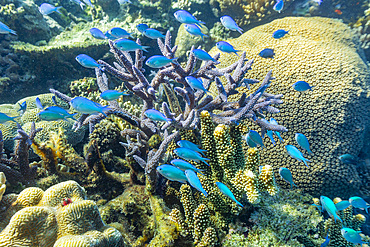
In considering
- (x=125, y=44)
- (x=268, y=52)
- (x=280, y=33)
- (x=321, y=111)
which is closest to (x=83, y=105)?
(x=125, y=44)

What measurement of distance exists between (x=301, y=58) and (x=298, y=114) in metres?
1.39

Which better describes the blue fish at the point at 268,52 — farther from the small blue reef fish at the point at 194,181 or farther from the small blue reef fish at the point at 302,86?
the small blue reef fish at the point at 194,181

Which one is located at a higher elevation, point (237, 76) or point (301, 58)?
point (301, 58)

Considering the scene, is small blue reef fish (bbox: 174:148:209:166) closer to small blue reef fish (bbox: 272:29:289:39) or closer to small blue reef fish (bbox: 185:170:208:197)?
small blue reef fish (bbox: 185:170:208:197)

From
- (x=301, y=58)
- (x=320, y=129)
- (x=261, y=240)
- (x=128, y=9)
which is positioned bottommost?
(x=261, y=240)

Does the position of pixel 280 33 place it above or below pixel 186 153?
above

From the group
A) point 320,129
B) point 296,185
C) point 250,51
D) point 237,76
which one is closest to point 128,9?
point 250,51

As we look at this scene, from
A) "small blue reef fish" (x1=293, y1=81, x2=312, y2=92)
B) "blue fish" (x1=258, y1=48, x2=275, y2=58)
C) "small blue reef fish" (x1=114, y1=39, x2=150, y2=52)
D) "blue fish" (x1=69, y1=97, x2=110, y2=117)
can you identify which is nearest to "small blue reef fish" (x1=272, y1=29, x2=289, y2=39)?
"blue fish" (x1=258, y1=48, x2=275, y2=58)

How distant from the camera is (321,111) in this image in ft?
12.8

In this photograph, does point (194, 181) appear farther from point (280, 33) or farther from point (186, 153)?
point (280, 33)

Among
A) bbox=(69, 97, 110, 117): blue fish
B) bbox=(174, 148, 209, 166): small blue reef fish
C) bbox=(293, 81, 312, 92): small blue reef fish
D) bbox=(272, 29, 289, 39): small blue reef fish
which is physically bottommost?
bbox=(174, 148, 209, 166): small blue reef fish

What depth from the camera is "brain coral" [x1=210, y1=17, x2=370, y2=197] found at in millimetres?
3840

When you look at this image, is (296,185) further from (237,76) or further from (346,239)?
(237,76)

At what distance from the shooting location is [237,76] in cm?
295
